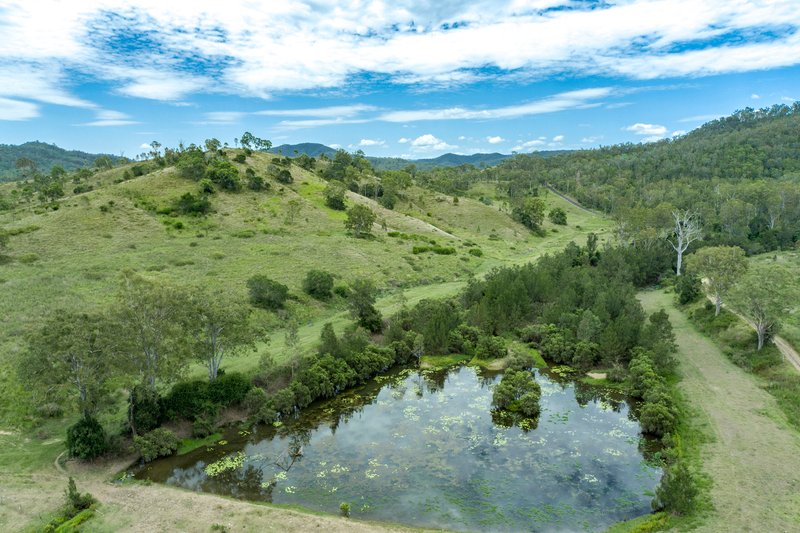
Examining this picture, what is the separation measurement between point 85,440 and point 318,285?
124 feet

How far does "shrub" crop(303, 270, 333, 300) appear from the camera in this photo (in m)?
67.0

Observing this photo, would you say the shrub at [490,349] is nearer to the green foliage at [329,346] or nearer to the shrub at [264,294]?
the green foliage at [329,346]

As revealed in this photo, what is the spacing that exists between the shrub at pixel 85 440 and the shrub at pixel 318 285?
36935mm

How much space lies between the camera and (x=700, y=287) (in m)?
71.5

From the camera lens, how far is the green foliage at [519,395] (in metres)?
40.2

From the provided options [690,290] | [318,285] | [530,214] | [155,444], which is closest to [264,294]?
[318,285]

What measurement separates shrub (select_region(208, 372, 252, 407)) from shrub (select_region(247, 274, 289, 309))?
66.4 ft

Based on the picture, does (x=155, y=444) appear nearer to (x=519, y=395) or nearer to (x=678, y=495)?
(x=519, y=395)

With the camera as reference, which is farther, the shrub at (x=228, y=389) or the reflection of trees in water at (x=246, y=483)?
the shrub at (x=228, y=389)

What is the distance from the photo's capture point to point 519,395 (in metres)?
42.9

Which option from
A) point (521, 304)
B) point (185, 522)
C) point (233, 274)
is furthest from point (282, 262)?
point (185, 522)

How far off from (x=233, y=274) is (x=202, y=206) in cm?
3694

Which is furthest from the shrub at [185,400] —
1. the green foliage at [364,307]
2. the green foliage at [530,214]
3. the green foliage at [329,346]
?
the green foliage at [530,214]

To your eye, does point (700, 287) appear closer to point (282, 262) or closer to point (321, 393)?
point (321, 393)
